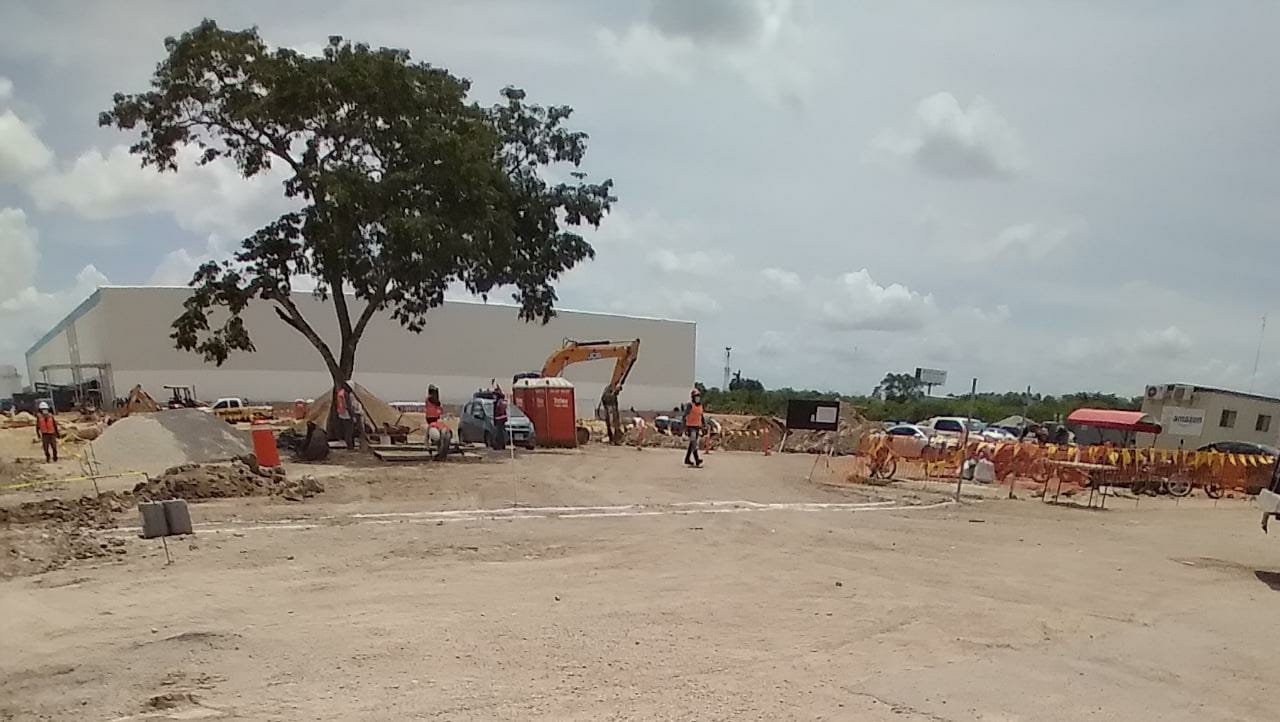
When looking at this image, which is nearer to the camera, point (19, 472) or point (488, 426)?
point (19, 472)

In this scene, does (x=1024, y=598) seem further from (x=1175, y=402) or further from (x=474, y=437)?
(x=1175, y=402)

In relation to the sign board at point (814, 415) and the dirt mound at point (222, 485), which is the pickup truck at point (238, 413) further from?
the dirt mound at point (222, 485)

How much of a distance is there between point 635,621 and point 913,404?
70.3 meters

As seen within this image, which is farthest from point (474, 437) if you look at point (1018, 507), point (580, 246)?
point (1018, 507)

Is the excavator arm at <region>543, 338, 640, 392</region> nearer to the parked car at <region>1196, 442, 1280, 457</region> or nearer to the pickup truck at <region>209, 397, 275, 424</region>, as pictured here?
the pickup truck at <region>209, 397, 275, 424</region>

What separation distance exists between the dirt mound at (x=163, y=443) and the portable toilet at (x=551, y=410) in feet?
33.7

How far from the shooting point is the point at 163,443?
2231cm

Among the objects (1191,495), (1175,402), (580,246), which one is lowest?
(1191,495)

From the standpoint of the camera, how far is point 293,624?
7.68 metres

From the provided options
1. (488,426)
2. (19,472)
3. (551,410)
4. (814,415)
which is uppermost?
(814,415)

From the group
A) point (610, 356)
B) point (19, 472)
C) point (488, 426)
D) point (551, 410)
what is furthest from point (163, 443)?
point (610, 356)

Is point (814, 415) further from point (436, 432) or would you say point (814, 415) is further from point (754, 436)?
point (436, 432)

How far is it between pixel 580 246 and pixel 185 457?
13704 millimetres

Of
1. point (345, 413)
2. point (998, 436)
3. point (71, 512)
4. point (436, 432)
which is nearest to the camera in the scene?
point (71, 512)
